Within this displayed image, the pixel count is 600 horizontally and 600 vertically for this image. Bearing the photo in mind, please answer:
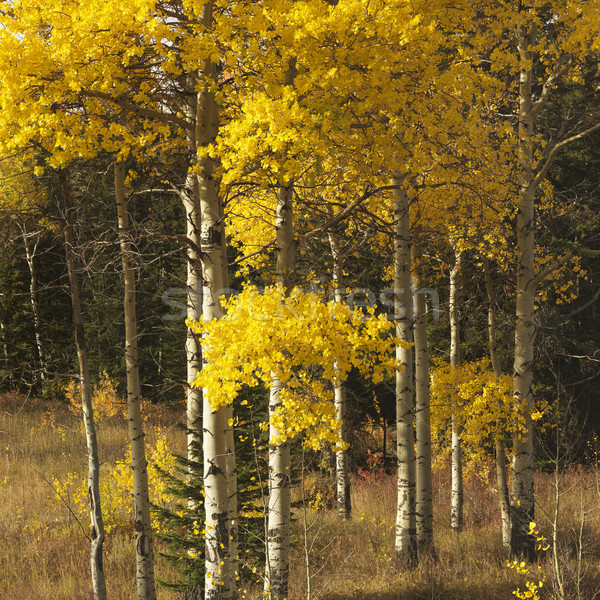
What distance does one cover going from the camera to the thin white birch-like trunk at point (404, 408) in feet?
27.2

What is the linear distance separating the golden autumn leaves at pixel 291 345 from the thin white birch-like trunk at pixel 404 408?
10.8ft

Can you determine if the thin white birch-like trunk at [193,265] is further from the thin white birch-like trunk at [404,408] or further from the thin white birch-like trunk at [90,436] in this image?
the thin white birch-like trunk at [404,408]

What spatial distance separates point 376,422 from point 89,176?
38.2 ft

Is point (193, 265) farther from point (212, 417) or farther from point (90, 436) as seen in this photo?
point (90, 436)

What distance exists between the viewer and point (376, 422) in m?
17.6

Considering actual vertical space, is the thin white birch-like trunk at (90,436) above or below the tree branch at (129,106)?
below

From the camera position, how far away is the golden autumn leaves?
15.8 ft

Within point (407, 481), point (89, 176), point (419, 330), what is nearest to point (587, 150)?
point (419, 330)

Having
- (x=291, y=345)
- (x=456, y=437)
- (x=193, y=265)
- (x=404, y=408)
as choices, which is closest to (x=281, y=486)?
(x=291, y=345)

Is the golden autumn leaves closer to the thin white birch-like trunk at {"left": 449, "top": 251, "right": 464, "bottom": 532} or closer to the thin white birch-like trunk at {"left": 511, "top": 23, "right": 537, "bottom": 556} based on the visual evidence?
the thin white birch-like trunk at {"left": 511, "top": 23, "right": 537, "bottom": 556}

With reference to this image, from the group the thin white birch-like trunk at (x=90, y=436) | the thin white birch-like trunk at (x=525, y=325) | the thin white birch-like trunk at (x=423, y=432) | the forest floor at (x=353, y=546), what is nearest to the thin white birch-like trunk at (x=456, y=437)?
the forest floor at (x=353, y=546)

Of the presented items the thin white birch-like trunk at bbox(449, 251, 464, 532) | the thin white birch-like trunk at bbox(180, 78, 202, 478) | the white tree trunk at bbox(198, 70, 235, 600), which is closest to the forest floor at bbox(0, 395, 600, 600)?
the thin white birch-like trunk at bbox(449, 251, 464, 532)

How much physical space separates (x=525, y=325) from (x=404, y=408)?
7.43 ft

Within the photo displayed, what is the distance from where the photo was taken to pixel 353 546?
10.4 metres
